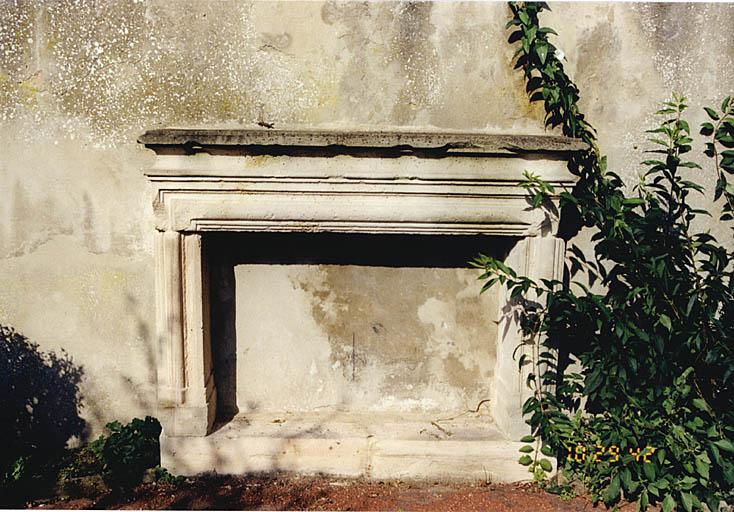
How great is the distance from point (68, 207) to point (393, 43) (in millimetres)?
2243

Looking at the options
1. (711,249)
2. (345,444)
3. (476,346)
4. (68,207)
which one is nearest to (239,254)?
(68,207)

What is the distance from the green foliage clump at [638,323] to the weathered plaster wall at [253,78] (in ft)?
0.65

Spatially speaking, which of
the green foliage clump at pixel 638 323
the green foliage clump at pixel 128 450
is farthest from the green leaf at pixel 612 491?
the green foliage clump at pixel 128 450

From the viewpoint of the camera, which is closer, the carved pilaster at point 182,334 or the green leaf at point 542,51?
the green leaf at point 542,51

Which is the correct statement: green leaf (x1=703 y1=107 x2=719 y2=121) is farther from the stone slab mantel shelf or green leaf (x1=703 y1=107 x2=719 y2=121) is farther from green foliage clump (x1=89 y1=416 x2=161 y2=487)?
green foliage clump (x1=89 y1=416 x2=161 y2=487)

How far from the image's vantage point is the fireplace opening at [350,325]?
13.7 ft

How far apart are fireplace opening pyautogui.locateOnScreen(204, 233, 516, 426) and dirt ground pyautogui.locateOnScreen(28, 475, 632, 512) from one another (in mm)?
450

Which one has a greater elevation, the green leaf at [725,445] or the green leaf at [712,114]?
the green leaf at [712,114]

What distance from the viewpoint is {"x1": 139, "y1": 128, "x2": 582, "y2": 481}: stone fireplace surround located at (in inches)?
144

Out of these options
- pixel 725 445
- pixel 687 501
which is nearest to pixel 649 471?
pixel 687 501

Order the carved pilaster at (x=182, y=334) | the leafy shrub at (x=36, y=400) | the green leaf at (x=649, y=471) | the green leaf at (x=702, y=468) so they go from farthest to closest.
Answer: the leafy shrub at (x=36, y=400)
the carved pilaster at (x=182, y=334)
the green leaf at (x=649, y=471)
the green leaf at (x=702, y=468)

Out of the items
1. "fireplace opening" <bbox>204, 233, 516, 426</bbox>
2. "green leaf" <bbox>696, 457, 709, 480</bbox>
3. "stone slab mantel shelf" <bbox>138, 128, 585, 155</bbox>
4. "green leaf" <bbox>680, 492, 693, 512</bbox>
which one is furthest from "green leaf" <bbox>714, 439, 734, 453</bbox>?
"stone slab mantel shelf" <bbox>138, 128, 585, 155</bbox>

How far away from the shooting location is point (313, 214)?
12.3 ft

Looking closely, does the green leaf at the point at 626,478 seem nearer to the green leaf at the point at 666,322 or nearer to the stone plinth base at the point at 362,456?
the stone plinth base at the point at 362,456
